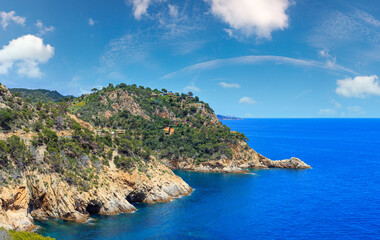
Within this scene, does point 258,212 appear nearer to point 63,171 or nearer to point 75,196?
point 75,196

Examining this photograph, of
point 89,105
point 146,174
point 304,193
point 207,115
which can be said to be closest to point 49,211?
point 146,174

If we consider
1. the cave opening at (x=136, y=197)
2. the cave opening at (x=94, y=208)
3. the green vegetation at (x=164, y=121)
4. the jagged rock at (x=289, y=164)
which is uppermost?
the green vegetation at (x=164, y=121)

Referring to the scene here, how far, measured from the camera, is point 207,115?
13688cm

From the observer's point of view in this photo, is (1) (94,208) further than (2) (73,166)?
No

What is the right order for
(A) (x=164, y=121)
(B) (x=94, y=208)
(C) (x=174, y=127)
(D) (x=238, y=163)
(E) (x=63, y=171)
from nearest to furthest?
1. (E) (x=63, y=171)
2. (B) (x=94, y=208)
3. (D) (x=238, y=163)
4. (C) (x=174, y=127)
5. (A) (x=164, y=121)

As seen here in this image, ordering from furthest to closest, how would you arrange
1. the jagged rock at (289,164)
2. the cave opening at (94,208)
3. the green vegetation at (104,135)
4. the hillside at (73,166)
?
1. the jagged rock at (289,164)
2. the cave opening at (94,208)
3. the green vegetation at (104,135)
4. the hillside at (73,166)

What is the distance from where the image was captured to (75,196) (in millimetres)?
49156

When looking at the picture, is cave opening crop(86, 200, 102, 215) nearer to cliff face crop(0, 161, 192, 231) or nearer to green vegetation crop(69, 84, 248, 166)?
cliff face crop(0, 161, 192, 231)

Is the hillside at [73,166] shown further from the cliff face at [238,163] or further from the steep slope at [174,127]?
the steep slope at [174,127]

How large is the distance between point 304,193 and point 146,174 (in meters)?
41.3

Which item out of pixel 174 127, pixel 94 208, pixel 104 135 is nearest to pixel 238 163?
pixel 174 127

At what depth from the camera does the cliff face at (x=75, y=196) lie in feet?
134

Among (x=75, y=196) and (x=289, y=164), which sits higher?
(x=289, y=164)

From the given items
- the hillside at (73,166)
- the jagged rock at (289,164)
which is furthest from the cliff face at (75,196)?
the jagged rock at (289,164)
